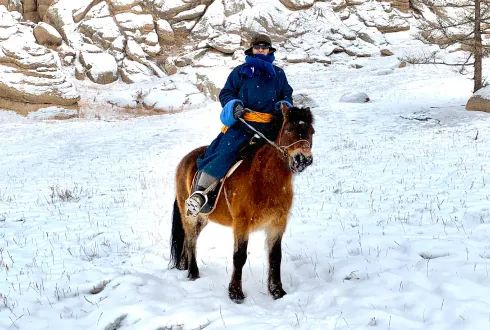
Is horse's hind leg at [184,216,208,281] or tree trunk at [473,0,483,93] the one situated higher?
tree trunk at [473,0,483,93]

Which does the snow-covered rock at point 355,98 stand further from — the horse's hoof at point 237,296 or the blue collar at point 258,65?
the horse's hoof at point 237,296

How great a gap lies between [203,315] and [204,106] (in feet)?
72.3

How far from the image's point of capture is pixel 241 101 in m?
4.14

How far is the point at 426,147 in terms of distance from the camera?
36.4ft

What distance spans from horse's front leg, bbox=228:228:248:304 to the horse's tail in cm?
118

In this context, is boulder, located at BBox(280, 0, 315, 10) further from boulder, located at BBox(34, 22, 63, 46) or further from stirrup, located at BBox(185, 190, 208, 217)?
stirrup, located at BBox(185, 190, 208, 217)

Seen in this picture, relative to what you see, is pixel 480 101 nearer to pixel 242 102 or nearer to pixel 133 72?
pixel 242 102

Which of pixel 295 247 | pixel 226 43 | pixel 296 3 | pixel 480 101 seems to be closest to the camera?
pixel 295 247

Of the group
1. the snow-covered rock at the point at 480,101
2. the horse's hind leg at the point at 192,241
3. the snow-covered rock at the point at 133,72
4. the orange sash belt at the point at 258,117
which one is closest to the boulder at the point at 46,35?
the snow-covered rock at the point at 133,72

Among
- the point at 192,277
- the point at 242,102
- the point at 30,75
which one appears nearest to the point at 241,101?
the point at 242,102

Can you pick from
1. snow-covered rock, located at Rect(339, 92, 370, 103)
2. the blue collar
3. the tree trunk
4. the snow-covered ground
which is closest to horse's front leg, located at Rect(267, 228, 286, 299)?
the snow-covered ground

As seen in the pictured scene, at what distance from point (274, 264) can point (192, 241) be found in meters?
1.33

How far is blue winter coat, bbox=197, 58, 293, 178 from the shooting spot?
13.9 feet

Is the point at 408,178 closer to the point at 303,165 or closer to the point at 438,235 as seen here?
the point at 438,235
